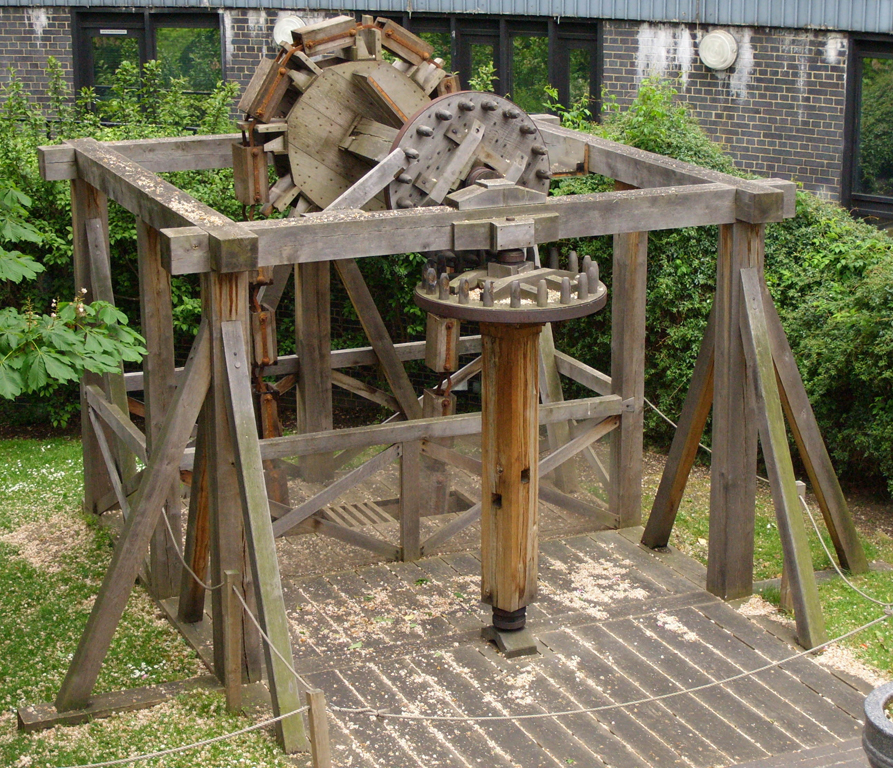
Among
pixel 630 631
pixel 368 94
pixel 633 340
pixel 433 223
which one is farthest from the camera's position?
pixel 633 340

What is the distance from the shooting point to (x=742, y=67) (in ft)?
47.7

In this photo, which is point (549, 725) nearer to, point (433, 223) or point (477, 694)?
point (477, 694)

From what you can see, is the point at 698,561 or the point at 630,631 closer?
the point at 630,631

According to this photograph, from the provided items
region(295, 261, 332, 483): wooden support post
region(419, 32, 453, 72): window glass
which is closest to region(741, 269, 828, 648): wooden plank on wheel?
region(295, 261, 332, 483): wooden support post

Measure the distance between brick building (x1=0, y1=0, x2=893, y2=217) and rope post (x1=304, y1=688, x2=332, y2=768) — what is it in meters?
10.0

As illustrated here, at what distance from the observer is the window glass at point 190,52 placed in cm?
1655

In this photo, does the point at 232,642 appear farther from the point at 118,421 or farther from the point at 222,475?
the point at 118,421

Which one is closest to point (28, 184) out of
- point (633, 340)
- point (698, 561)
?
point (633, 340)

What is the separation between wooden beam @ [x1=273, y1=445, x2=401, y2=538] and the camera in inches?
316

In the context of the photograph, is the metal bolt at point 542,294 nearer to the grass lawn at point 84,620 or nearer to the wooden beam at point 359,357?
the grass lawn at point 84,620

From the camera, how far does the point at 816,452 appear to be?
7895 mm

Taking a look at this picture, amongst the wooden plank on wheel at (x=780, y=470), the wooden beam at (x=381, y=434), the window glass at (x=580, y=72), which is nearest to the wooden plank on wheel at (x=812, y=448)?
the wooden plank on wheel at (x=780, y=470)

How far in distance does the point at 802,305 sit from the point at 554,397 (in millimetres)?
1965

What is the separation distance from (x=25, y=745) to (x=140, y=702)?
603mm
